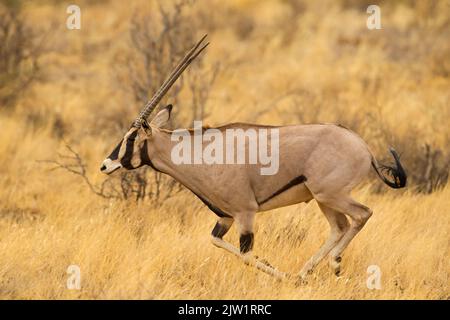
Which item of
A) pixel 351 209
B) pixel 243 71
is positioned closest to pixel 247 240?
pixel 351 209

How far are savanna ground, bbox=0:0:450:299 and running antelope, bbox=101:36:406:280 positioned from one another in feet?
1.45

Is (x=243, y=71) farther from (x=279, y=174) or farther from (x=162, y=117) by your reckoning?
(x=279, y=174)

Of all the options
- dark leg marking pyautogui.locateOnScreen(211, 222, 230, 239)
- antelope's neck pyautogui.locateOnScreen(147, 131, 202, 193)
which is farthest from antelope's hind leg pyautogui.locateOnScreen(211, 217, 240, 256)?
antelope's neck pyautogui.locateOnScreen(147, 131, 202, 193)

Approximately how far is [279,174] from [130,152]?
4.39ft

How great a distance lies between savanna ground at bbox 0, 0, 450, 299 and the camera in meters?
7.68

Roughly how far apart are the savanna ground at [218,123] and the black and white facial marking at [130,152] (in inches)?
34.9

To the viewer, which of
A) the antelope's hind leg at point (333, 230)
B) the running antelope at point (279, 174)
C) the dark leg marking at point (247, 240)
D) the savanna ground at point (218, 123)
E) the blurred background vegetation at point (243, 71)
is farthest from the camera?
the blurred background vegetation at point (243, 71)

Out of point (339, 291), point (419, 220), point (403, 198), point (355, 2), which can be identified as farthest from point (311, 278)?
point (355, 2)

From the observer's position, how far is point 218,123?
49.8ft

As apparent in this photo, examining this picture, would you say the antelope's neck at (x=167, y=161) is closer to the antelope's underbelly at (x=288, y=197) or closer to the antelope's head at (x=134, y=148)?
the antelope's head at (x=134, y=148)

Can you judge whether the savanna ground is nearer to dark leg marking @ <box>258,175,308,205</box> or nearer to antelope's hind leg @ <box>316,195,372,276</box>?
antelope's hind leg @ <box>316,195,372,276</box>

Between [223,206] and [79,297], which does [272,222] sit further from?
[79,297]

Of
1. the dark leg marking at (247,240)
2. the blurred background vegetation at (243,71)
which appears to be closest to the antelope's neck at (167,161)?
the dark leg marking at (247,240)

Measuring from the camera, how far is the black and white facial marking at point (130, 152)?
25.1 feet
